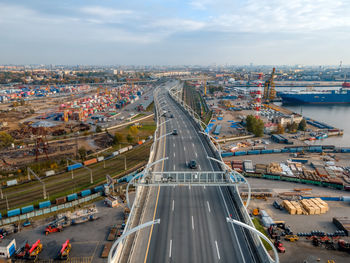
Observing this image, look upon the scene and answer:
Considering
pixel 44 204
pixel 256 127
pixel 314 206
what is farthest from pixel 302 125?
pixel 44 204

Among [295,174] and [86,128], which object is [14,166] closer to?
[86,128]

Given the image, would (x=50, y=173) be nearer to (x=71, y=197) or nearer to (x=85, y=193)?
(x=85, y=193)

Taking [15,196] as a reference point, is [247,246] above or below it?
above

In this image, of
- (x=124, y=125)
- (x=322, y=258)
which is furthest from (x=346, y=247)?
(x=124, y=125)

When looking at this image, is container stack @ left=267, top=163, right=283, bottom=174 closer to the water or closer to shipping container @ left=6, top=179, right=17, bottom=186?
the water

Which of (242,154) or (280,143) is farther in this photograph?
(280,143)

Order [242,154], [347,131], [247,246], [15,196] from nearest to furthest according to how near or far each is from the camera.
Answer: [247,246] → [15,196] → [242,154] → [347,131]

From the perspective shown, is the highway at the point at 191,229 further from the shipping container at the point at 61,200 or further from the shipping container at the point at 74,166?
the shipping container at the point at 74,166

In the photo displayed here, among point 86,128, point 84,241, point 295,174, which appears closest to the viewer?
point 84,241
